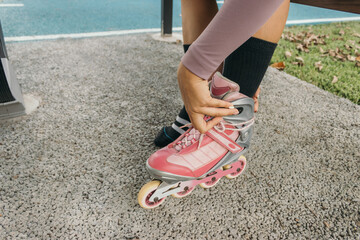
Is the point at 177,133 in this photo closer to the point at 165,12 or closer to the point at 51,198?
the point at 51,198

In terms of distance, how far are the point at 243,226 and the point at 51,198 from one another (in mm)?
632

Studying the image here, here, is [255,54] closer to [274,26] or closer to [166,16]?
[274,26]

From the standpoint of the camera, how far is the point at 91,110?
4.52 ft

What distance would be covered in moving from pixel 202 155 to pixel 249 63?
13.7 inches

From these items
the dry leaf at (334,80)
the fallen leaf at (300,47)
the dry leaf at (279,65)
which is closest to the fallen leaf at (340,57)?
the fallen leaf at (300,47)

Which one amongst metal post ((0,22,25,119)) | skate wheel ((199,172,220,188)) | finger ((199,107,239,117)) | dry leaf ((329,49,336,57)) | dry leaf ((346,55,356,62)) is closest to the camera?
finger ((199,107,239,117))

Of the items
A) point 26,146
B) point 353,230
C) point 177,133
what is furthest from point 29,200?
point 353,230

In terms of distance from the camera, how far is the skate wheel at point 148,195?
33.1 inches

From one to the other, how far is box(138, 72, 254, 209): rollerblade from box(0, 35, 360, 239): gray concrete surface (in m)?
0.05

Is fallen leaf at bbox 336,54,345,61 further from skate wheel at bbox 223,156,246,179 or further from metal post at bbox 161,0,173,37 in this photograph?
skate wheel at bbox 223,156,246,179

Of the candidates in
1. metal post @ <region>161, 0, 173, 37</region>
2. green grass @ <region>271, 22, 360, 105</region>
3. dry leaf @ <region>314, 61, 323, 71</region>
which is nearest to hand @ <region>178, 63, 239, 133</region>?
green grass @ <region>271, 22, 360, 105</region>

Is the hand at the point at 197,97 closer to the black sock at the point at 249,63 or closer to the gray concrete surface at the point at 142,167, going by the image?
the black sock at the point at 249,63

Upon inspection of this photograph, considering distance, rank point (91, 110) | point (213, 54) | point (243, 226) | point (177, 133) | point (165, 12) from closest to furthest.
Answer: point (213, 54)
point (243, 226)
point (177, 133)
point (91, 110)
point (165, 12)

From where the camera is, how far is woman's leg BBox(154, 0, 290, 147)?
85 centimetres
